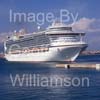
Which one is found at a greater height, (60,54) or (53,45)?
(53,45)

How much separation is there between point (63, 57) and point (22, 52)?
46.4 ft

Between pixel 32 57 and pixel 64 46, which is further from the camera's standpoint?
pixel 32 57

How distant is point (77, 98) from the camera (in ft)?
88.3

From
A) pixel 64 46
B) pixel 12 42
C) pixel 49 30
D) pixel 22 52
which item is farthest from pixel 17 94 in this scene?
pixel 12 42

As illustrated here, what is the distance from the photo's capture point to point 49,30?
77.1 m

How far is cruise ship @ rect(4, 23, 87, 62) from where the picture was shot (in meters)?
72.6

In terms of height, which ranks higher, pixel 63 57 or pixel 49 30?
pixel 49 30

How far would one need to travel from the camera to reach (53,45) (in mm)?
73562

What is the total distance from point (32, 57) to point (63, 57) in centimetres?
794

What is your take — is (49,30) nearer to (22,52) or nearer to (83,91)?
(22,52)

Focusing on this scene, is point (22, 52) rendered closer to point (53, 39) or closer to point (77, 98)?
point (53, 39)

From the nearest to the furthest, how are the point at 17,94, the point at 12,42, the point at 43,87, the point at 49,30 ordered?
the point at 17,94 → the point at 43,87 → the point at 49,30 → the point at 12,42

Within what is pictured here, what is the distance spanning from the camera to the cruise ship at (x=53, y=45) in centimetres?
7256

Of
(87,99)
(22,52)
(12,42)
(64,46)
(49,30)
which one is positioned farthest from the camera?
(12,42)
